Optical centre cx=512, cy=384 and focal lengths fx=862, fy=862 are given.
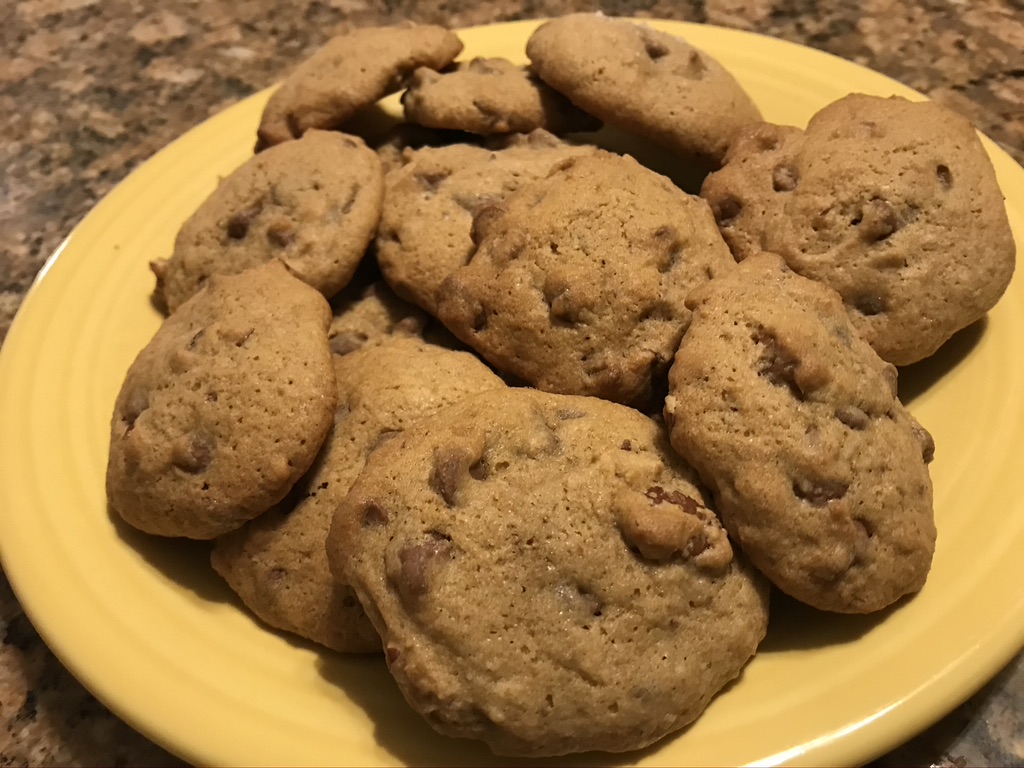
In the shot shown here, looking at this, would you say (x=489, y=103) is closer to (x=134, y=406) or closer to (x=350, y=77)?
(x=350, y=77)

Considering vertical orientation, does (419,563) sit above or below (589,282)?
below

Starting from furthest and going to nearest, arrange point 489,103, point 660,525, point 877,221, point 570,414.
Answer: point 489,103 → point 877,221 → point 570,414 → point 660,525

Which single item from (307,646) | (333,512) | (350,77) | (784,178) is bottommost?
(307,646)

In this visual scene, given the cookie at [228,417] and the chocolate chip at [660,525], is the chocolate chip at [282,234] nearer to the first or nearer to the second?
the cookie at [228,417]

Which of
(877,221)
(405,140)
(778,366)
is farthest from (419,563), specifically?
(405,140)

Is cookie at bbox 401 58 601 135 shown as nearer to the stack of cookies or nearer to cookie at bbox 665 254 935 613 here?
the stack of cookies

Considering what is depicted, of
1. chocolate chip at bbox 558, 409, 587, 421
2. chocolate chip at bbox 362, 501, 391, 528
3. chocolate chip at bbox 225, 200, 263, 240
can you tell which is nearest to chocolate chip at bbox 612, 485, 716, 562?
chocolate chip at bbox 558, 409, 587, 421
